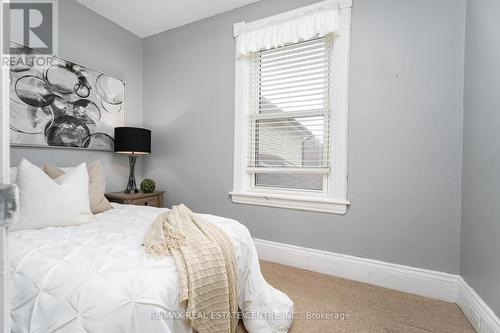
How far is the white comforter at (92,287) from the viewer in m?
0.80

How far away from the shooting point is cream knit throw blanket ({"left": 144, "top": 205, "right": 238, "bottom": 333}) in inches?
38.2

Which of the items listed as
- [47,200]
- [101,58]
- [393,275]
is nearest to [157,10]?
[101,58]

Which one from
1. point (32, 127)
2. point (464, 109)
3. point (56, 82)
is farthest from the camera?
point (56, 82)

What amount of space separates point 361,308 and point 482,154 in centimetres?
127

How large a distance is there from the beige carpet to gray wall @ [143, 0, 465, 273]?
0.28 meters

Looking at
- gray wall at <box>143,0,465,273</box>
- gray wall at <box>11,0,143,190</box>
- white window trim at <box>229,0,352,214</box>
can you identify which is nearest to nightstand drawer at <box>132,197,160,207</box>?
gray wall at <box>11,0,143,190</box>

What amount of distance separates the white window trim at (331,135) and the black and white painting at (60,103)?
1494 mm

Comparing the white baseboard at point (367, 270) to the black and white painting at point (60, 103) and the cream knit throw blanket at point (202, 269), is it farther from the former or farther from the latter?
the black and white painting at point (60, 103)

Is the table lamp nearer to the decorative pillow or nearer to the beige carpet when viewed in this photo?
the decorative pillow

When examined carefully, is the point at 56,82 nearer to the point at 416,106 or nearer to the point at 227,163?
the point at 227,163

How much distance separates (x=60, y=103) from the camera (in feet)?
7.34

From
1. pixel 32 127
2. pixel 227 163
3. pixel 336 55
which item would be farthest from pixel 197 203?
pixel 336 55

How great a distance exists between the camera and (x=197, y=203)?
2779 millimetres

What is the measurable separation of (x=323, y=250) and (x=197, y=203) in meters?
1.48
